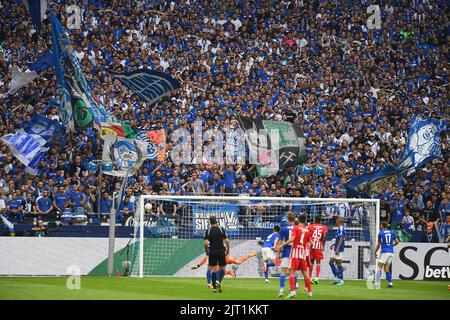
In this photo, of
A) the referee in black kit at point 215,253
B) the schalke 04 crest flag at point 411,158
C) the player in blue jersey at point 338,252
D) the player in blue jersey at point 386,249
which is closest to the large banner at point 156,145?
the schalke 04 crest flag at point 411,158

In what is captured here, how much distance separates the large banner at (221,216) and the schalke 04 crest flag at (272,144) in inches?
92.2

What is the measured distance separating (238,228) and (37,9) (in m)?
12.1

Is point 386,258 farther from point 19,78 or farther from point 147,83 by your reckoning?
point 19,78

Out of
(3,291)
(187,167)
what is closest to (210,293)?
(3,291)

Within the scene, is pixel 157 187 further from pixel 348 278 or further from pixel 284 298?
pixel 284 298

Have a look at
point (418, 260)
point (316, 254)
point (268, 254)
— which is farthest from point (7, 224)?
point (418, 260)

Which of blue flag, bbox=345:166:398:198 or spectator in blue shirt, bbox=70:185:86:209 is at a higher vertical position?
blue flag, bbox=345:166:398:198

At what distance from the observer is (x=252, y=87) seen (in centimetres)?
3609

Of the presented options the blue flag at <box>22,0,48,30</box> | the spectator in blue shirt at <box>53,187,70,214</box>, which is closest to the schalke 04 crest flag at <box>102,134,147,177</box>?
the spectator in blue shirt at <box>53,187,70,214</box>

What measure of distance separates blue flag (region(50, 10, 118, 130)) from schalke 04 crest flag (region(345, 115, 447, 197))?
9.00 metres

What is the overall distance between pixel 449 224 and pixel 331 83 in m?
8.33

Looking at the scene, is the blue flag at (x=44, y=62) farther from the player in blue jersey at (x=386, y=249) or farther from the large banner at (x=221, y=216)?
the player in blue jersey at (x=386, y=249)

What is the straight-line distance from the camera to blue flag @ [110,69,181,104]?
114 feet

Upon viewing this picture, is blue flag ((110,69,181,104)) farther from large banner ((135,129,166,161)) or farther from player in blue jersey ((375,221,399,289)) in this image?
player in blue jersey ((375,221,399,289))
